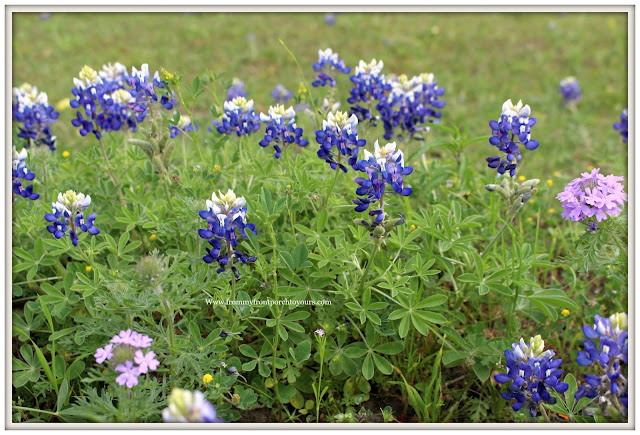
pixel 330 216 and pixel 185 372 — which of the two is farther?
pixel 330 216

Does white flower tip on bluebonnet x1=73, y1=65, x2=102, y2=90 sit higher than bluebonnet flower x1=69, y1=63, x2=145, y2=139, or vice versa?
white flower tip on bluebonnet x1=73, y1=65, x2=102, y2=90

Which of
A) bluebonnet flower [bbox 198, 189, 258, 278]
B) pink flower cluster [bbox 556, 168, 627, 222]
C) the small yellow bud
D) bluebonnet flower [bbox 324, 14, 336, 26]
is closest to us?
bluebonnet flower [bbox 198, 189, 258, 278]

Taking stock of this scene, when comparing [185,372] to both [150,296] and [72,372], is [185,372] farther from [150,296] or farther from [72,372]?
[72,372]

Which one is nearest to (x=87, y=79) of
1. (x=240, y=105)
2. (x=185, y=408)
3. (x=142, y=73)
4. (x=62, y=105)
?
(x=142, y=73)

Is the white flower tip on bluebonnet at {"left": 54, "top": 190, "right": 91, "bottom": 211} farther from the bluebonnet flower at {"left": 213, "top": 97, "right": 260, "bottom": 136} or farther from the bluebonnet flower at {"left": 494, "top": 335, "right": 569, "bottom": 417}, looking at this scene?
the bluebonnet flower at {"left": 494, "top": 335, "right": 569, "bottom": 417}

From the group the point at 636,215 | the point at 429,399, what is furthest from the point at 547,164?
the point at 429,399

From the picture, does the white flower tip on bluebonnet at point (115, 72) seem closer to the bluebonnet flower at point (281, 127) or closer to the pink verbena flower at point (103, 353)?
the bluebonnet flower at point (281, 127)

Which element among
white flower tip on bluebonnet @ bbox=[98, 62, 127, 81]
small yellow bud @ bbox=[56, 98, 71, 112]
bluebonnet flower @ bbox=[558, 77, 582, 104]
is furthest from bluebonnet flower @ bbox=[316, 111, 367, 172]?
bluebonnet flower @ bbox=[558, 77, 582, 104]
